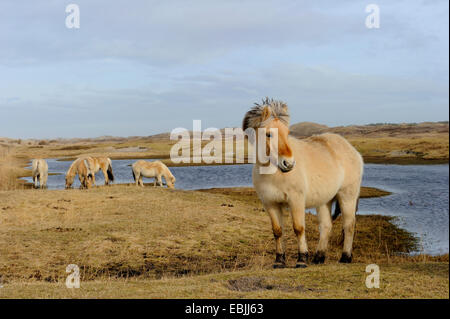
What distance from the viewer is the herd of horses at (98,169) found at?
24.4 metres

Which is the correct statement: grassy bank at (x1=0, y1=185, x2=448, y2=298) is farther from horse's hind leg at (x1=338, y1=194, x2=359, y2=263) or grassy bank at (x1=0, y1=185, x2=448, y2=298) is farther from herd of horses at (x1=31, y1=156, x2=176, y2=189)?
herd of horses at (x1=31, y1=156, x2=176, y2=189)

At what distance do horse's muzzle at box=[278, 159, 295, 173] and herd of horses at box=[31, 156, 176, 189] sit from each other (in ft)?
64.5

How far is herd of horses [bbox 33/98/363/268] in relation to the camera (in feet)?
22.4

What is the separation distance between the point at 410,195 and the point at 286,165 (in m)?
22.2

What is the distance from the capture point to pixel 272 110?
6.92 metres

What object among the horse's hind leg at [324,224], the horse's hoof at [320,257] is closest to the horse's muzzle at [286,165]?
the horse's hind leg at [324,224]

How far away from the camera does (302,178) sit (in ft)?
23.6

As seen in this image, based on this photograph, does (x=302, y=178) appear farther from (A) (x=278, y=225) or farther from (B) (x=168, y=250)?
(B) (x=168, y=250)

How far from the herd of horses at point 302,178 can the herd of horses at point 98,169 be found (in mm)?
18644

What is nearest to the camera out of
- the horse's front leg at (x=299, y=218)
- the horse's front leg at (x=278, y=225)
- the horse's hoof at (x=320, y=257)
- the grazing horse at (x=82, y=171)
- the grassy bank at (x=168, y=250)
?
the grassy bank at (x=168, y=250)

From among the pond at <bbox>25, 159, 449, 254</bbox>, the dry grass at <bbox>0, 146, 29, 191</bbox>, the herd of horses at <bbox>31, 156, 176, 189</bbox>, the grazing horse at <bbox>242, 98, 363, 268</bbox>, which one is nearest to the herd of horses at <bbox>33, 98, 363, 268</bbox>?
the grazing horse at <bbox>242, 98, 363, 268</bbox>

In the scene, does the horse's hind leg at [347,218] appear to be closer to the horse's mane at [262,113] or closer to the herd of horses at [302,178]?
the herd of horses at [302,178]
